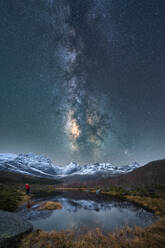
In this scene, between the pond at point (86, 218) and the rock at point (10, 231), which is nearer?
the rock at point (10, 231)

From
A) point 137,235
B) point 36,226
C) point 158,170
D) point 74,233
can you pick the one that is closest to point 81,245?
point 74,233

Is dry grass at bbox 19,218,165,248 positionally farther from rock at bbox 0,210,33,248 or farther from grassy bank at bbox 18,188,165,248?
rock at bbox 0,210,33,248

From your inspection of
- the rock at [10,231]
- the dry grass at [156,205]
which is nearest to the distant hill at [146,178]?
the dry grass at [156,205]

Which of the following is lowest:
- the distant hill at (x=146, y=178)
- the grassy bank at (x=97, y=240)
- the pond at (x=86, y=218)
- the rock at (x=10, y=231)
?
the pond at (x=86, y=218)

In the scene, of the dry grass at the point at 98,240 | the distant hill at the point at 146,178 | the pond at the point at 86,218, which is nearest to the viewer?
the dry grass at the point at 98,240

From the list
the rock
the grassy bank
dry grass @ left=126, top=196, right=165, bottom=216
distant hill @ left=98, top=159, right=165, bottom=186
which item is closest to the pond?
dry grass @ left=126, top=196, right=165, bottom=216

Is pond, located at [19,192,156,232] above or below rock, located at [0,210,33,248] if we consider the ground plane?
below

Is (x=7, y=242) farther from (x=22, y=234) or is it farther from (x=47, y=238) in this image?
(x=47, y=238)

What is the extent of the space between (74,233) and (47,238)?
2.73 m

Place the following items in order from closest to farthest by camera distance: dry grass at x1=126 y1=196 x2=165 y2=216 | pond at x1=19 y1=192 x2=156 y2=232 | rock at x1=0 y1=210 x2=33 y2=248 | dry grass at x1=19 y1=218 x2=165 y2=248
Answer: rock at x1=0 y1=210 x2=33 y2=248, dry grass at x1=19 y1=218 x2=165 y2=248, pond at x1=19 y1=192 x2=156 y2=232, dry grass at x1=126 y1=196 x2=165 y2=216

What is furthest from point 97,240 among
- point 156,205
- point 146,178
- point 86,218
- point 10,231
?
point 146,178

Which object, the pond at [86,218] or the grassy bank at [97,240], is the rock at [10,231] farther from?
the pond at [86,218]

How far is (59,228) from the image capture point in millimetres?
13242

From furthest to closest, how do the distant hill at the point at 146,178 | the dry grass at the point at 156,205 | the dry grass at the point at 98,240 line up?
the distant hill at the point at 146,178 < the dry grass at the point at 156,205 < the dry grass at the point at 98,240
